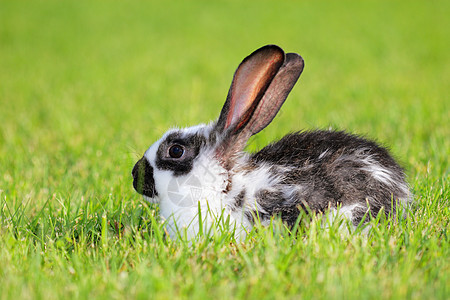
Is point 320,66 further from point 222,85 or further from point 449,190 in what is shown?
point 449,190

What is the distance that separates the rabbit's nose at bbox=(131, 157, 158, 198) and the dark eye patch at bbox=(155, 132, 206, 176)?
0.08 metres

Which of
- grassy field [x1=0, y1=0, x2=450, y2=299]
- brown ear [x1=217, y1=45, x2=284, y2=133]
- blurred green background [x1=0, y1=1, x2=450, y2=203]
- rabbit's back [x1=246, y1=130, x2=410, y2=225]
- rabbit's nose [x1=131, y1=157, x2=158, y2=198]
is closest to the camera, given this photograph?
grassy field [x1=0, y1=0, x2=450, y2=299]

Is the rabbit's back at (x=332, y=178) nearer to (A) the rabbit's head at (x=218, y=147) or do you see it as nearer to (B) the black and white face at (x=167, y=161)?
(A) the rabbit's head at (x=218, y=147)

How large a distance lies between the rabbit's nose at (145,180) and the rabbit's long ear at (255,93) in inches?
19.1

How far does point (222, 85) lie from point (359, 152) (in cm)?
620

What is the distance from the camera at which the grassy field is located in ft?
8.14

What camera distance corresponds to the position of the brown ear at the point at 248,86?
339 cm

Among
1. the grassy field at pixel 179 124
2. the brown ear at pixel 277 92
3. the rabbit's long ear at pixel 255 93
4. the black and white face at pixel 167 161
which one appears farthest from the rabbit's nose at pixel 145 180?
the brown ear at pixel 277 92

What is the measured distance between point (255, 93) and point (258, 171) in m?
0.50

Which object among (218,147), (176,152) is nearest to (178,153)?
(176,152)

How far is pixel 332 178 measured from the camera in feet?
10.9

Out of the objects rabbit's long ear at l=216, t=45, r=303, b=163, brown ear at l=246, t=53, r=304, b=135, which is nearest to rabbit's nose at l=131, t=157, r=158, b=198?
rabbit's long ear at l=216, t=45, r=303, b=163

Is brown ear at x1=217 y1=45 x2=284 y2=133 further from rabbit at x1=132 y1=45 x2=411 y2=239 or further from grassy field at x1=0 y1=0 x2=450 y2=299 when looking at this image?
grassy field at x1=0 y1=0 x2=450 y2=299

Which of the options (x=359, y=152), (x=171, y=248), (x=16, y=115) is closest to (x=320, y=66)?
(x=16, y=115)
